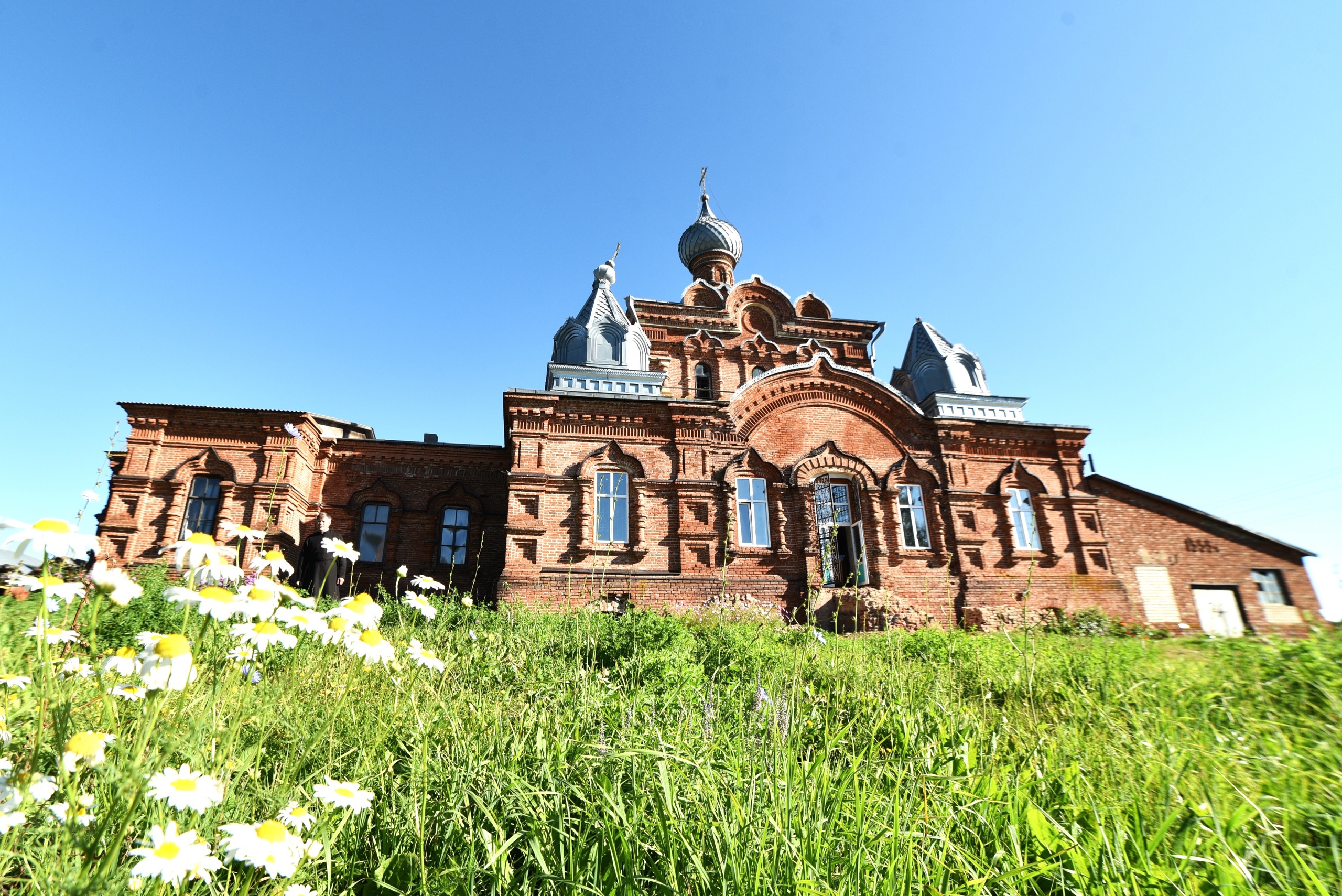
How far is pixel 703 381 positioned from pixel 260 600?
17.8 m

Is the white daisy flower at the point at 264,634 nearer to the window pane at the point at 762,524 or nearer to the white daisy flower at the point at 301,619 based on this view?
the white daisy flower at the point at 301,619

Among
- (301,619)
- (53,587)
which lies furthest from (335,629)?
(53,587)

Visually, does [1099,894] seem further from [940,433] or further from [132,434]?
[132,434]

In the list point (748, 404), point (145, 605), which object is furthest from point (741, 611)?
point (145, 605)

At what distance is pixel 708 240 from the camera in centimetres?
2255

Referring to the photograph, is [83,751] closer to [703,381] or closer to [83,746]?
Answer: [83,746]

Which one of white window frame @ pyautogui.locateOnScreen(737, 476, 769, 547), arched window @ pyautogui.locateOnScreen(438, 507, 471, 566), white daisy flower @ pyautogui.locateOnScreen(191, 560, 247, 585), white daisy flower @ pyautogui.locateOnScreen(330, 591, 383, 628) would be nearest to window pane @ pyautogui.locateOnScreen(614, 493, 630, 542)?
white window frame @ pyautogui.locateOnScreen(737, 476, 769, 547)

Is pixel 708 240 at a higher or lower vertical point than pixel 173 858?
higher

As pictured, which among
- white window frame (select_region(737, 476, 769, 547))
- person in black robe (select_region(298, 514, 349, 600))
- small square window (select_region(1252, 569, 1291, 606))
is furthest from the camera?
small square window (select_region(1252, 569, 1291, 606))

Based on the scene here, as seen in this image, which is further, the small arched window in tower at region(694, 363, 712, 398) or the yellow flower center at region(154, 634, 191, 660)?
the small arched window in tower at region(694, 363, 712, 398)

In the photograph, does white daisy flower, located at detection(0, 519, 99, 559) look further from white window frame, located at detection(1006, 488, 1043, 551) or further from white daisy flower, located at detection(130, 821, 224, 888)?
white window frame, located at detection(1006, 488, 1043, 551)

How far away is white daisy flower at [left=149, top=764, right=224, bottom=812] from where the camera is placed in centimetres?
138

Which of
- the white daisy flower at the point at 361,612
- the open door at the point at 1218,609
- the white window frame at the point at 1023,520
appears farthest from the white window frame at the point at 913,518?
the white daisy flower at the point at 361,612

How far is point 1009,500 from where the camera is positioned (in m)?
15.3
